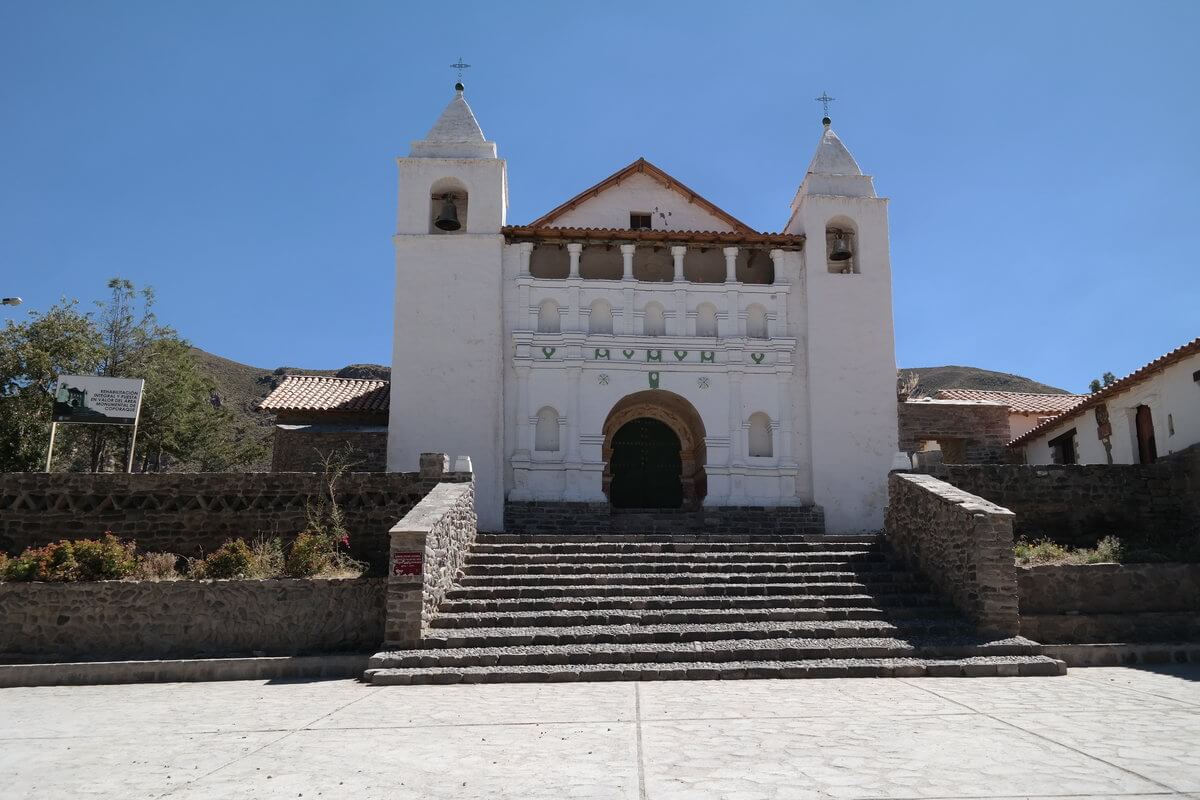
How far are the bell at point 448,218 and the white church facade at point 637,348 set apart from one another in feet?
0.17

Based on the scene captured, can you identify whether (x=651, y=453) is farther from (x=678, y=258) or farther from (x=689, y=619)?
(x=689, y=619)

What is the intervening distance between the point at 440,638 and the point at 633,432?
35.3ft

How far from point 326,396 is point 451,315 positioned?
177 inches

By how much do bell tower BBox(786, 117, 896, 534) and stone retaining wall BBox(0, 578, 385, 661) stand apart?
1113cm

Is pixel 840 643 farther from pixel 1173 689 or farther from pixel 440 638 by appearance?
pixel 440 638

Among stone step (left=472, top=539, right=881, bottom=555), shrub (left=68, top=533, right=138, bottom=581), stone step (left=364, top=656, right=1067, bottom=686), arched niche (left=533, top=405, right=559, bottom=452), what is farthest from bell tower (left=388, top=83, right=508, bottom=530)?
stone step (left=364, top=656, right=1067, bottom=686)

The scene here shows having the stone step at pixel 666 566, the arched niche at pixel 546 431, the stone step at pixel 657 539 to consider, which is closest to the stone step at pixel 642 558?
the stone step at pixel 666 566

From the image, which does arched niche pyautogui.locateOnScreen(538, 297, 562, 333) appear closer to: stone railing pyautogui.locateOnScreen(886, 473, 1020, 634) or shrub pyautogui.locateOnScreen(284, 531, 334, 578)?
shrub pyautogui.locateOnScreen(284, 531, 334, 578)

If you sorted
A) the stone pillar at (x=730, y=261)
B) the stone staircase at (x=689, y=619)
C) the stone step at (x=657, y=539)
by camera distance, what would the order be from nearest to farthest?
1. the stone staircase at (x=689, y=619)
2. the stone step at (x=657, y=539)
3. the stone pillar at (x=730, y=261)

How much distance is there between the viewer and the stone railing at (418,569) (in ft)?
35.4

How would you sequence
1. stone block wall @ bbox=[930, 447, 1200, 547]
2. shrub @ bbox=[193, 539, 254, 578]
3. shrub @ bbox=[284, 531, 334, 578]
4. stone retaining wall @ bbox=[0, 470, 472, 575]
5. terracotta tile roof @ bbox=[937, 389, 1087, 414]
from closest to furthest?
shrub @ bbox=[193, 539, 254, 578]
shrub @ bbox=[284, 531, 334, 578]
stone retaining wall @ bbox=[0, 470, 472, 575]
stone block wall @ bbox=[930, 447, 1200, 547]
terracotta tile roof @ bbox=[937, 389, 1087, 414]

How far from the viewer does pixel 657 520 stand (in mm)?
17844

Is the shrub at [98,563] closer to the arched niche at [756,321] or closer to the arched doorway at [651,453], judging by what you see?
the arched doorway at [651,453]

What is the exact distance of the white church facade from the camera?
18.8 m
